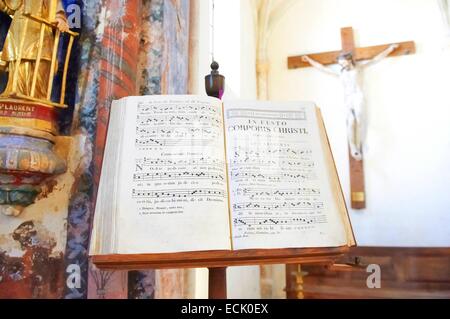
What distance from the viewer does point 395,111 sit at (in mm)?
4762

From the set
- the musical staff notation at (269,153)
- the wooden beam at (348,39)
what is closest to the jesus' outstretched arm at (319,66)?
the wooden beam at (348,39)

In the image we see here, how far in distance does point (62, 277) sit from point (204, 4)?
7.54 feet

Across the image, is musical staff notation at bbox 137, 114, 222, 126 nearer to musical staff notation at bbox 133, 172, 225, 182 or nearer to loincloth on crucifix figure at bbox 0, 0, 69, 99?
musical staff notation at bbox 133, 172, 225, 182

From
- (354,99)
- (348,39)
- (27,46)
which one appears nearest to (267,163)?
(27,46)

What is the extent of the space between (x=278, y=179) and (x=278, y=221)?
123 mm

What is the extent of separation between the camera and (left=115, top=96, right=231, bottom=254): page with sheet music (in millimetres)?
895

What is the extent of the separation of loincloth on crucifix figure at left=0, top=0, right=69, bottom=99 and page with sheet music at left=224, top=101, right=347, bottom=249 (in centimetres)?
106

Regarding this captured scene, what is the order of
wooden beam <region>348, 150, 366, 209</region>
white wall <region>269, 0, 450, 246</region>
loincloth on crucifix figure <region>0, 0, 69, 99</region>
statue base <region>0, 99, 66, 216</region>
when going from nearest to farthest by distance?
statue base <region>0, 99, 66, 216</region> < loincloth on crucifix figure <region>0, 0, 69, 99</region> < white wall <region>269, 0, 450, 246</region> < wooden beam <region>348, 150, 366, 209</region>

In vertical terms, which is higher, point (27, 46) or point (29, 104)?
point (27, 46)

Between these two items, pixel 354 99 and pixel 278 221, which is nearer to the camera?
pixel 278 221

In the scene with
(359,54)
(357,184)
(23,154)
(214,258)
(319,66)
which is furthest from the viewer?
(319,66)

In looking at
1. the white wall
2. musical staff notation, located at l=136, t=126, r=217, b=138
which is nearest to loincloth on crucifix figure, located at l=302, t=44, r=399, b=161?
the white wall

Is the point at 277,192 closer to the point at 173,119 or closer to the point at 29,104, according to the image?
the point at 173,119

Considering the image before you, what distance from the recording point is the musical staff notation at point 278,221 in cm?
95
